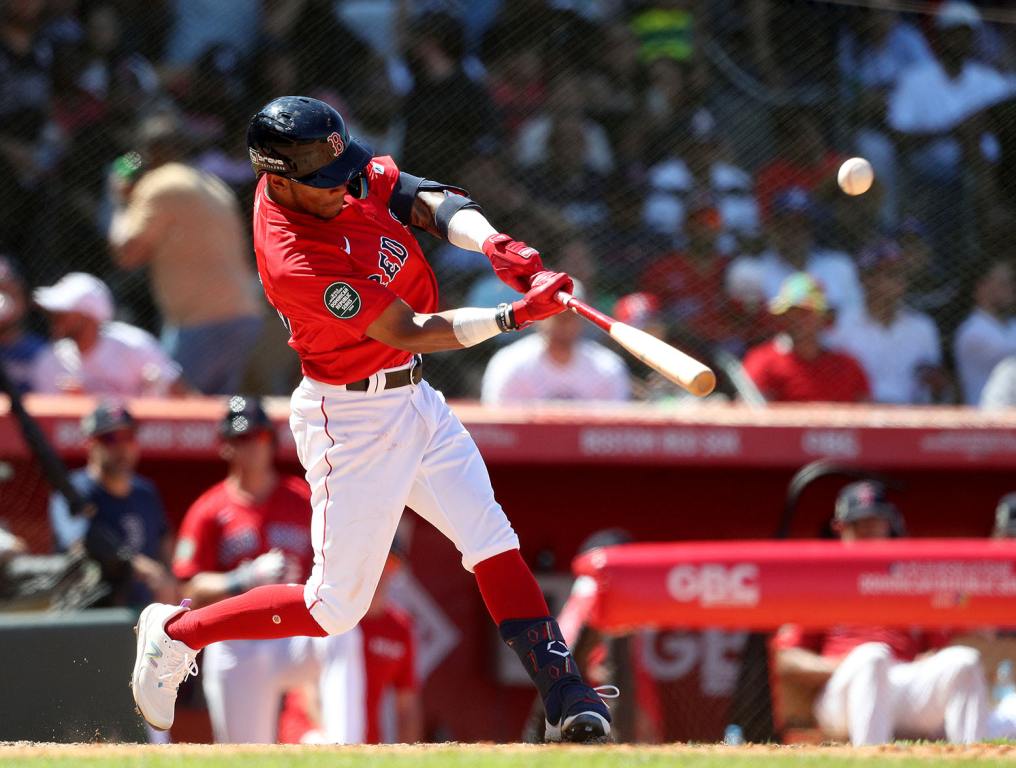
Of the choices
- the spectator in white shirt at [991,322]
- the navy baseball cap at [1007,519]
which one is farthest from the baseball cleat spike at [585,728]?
the spectator in white shirt at [991,322]

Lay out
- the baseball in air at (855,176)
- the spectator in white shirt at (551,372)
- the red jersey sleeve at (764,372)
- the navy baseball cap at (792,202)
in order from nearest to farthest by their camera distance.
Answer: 1. the baseball in air at (855,176)
2. the spectator in white shirt at (551,372)
3. the red jersey sleeve at (764,372)
4. the navy baseball cap at (792,202)

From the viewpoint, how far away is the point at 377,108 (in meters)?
7.54

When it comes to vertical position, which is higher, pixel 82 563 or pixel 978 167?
pixel 978 167

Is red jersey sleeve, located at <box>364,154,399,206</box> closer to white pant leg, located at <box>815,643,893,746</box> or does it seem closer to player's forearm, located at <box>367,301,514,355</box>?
player's forearm, located at <box>367,301,514,355</box>

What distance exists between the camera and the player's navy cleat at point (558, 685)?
12.9 feet

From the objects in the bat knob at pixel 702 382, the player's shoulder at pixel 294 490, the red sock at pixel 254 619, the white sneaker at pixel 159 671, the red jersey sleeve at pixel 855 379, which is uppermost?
the red jersey sleeve at pixel 855 379

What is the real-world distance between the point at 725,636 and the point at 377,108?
2934mm

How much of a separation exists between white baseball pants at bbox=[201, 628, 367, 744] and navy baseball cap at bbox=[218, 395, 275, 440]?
82 centimetres

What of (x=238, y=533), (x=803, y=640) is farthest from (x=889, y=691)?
(x=238, y=533)

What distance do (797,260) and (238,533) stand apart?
9.95 feet

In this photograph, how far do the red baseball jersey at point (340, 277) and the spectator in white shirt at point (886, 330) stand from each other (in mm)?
3812

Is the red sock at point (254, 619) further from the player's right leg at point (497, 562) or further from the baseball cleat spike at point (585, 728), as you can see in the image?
the baseball cleat spike at point (585, 728)

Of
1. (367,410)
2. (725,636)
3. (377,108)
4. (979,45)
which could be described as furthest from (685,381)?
(979,45)

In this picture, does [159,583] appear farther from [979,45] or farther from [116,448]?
[979,45]
